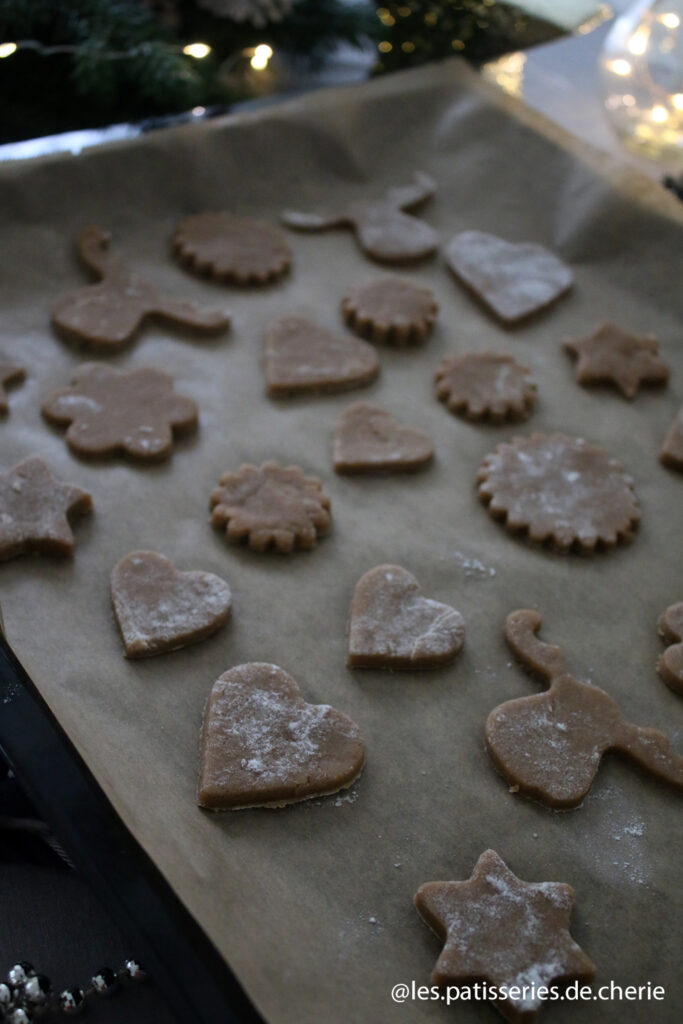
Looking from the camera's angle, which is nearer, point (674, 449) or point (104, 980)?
point (104, 980)

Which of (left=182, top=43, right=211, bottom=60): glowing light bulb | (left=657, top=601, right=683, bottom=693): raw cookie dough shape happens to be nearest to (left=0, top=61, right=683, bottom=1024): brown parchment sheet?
(left=657, top=601, right=683, bottom=693): raw cookie dough shape

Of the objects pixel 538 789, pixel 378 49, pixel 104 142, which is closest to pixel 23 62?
pixel 104 142

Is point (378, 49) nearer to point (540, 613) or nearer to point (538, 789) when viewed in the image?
point (540, 613)

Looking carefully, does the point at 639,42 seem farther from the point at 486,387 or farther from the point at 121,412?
the point at 121,412

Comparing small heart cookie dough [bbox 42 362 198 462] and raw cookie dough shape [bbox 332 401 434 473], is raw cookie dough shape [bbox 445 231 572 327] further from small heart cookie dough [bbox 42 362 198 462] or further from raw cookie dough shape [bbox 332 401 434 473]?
small heart cookie dough [bbox 42 362 198 462]

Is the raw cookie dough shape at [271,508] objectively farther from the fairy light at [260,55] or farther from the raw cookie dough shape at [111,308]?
the fairy light at [260,55]

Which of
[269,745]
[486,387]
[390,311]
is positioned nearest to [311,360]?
[390,311]
